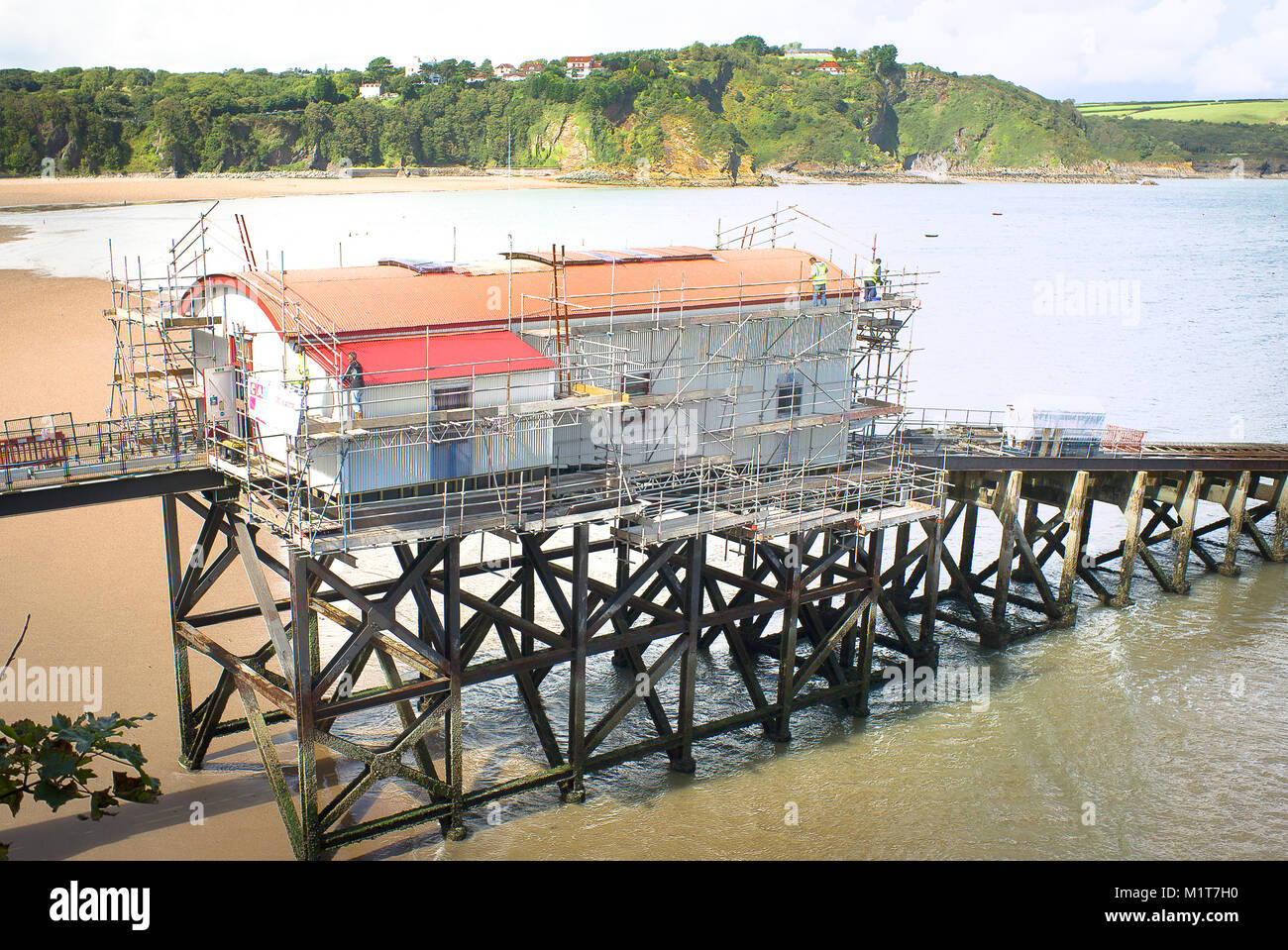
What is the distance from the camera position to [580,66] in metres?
170

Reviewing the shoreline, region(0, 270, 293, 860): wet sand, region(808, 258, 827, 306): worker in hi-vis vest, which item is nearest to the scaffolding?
region(808, 258, 827, 306): worker in hi-vis vest

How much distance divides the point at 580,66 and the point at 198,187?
232 ft

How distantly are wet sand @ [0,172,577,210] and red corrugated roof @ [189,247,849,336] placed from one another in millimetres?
88592

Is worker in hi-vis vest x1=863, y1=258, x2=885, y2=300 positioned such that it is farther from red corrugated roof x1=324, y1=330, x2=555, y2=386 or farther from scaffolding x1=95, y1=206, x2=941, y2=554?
red corrugated roof x1=324, y1=330, x2=555, y2=386

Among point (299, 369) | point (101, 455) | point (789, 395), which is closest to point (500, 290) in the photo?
point (299, 369)

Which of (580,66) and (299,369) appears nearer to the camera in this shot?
(299,369)

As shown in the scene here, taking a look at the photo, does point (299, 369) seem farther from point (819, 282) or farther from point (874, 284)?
point (874, 284)

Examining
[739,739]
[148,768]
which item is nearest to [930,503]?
[739,739]

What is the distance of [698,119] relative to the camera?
159125 millimetres

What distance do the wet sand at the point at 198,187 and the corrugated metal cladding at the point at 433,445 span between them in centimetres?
9181

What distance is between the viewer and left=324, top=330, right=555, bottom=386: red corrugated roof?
19859 millimetres

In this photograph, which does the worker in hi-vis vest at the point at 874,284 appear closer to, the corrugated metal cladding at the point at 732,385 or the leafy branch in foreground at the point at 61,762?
the corrugated metal cladding at the point at 732,385

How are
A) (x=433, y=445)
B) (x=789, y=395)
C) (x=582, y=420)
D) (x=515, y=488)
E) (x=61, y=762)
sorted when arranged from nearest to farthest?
(x=61, y=762)
(x=433, y=445)
(x=515, y=488)
(x=582, y=420)
(x=789, y=395)

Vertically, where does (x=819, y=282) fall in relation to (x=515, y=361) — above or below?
above
